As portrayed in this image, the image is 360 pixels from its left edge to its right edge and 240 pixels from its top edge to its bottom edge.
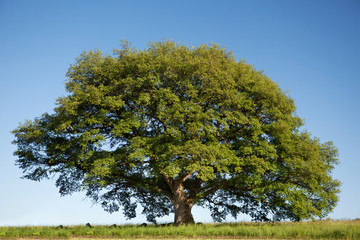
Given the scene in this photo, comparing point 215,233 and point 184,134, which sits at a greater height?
point 184,134

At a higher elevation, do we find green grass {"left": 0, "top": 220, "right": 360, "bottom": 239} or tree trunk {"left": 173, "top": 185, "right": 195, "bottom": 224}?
tree trunk {"left": 173, "top": 185, "right": 195, "bottom": 224}

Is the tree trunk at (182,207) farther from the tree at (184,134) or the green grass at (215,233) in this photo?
the green grass at (215,233)

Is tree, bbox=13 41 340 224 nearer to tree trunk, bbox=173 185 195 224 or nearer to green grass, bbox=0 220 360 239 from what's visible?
tree trunk, bbox=173 185 195 224

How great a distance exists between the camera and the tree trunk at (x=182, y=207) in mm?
28906

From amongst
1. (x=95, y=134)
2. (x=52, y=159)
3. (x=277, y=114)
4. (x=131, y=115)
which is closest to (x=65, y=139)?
(x=52, y=159)

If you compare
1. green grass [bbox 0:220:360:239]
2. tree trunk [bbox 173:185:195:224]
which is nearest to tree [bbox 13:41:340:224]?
tree trunk [bbox 173:185:195:224]

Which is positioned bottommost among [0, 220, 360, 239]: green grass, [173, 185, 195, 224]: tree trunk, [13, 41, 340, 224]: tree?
[0, 220, 360, 239]: green grass

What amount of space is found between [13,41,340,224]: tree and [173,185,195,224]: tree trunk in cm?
9

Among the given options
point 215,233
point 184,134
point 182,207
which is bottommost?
point 215,233

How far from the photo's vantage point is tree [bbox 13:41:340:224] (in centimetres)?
2648

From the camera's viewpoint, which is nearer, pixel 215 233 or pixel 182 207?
pixel 215 233

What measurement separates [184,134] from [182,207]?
6647 millimetres

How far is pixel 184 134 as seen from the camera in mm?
27172

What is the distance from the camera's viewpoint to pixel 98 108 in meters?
29.3
